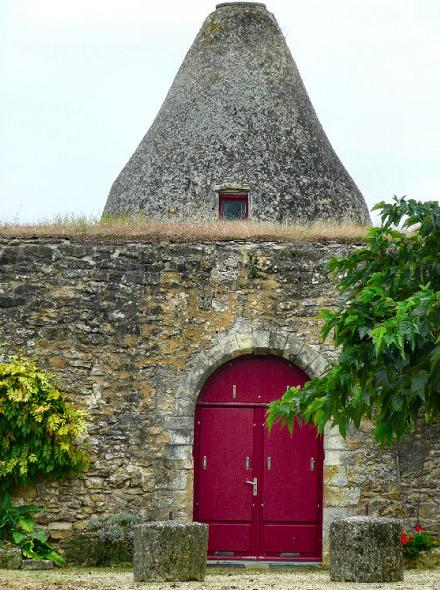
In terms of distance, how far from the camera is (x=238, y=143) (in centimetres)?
1698

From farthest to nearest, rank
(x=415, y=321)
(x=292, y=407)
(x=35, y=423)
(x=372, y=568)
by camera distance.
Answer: (x=35, y=423)
(x=372, y=568)
(x=292, y=407)
(x=415, y=321)

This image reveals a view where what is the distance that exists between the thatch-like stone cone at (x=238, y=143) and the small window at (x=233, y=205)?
142 mm

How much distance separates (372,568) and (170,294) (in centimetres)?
406

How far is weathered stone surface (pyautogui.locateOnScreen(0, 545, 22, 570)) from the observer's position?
12680 mm

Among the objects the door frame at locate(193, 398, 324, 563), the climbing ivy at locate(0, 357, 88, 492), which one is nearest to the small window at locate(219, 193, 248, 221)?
the door frame at locate(193, 398, 324, 563)

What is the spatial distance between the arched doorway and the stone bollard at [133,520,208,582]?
8.57ft

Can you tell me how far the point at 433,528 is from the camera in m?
13.5

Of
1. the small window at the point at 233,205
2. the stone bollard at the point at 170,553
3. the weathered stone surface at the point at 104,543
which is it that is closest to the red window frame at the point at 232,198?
the small window at the point at 233,205

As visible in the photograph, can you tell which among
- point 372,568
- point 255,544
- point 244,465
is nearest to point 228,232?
point 244,465

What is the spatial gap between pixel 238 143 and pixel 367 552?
23.9ft

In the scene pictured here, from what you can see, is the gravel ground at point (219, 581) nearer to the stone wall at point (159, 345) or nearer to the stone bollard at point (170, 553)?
the stone bollard at point (170, 553)

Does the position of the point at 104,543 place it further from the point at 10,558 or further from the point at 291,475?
the point at 291,475

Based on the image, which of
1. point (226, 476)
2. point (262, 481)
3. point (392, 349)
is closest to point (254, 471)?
point (262, 481)

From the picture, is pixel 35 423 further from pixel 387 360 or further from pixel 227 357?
pixel 387 360
